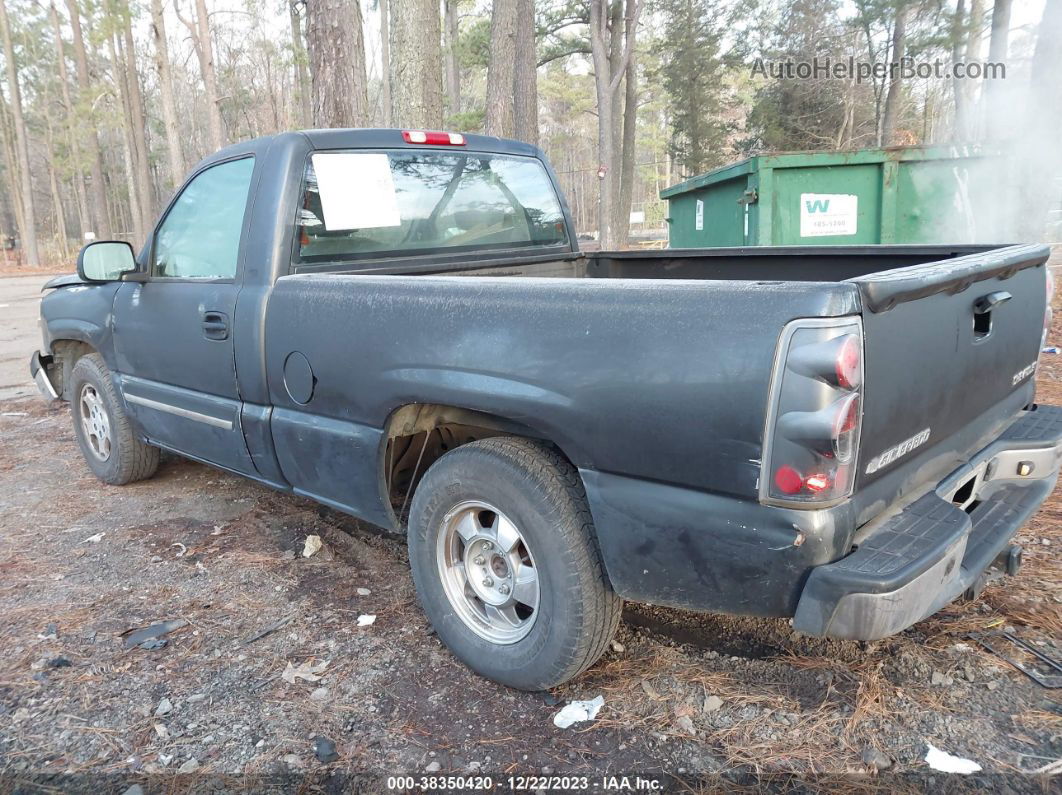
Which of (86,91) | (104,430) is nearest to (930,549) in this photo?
(104,430)

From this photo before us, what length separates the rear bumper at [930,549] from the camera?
6.32 feet

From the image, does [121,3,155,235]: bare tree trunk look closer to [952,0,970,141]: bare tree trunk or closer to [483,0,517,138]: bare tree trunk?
[483,0,517,138]: bare tree trunk

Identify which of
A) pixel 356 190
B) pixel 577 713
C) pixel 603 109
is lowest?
pixel 577 713

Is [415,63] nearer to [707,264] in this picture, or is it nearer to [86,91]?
[707,264]

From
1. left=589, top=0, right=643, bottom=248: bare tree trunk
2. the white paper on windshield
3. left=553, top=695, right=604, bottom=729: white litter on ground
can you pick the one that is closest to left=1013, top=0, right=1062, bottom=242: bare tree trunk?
the white paper on windshield

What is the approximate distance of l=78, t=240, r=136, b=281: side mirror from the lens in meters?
→ 4.23

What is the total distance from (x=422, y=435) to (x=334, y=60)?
5643 millimetres

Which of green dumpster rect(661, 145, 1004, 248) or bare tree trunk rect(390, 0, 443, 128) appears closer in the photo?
green dumpster rect(661, 145, 1004, 248)

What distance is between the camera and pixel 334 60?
24.5 ft

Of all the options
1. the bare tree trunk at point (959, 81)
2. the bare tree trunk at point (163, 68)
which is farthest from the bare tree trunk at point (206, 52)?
the bare tree trunk at point (959, 81)

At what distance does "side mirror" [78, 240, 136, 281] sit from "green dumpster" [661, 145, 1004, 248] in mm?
5619

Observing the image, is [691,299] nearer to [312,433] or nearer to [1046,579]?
[312,433]

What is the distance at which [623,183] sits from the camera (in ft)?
88.8

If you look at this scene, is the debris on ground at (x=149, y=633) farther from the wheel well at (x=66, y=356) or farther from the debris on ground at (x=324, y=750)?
the wheel well at (x=66, y=356)
